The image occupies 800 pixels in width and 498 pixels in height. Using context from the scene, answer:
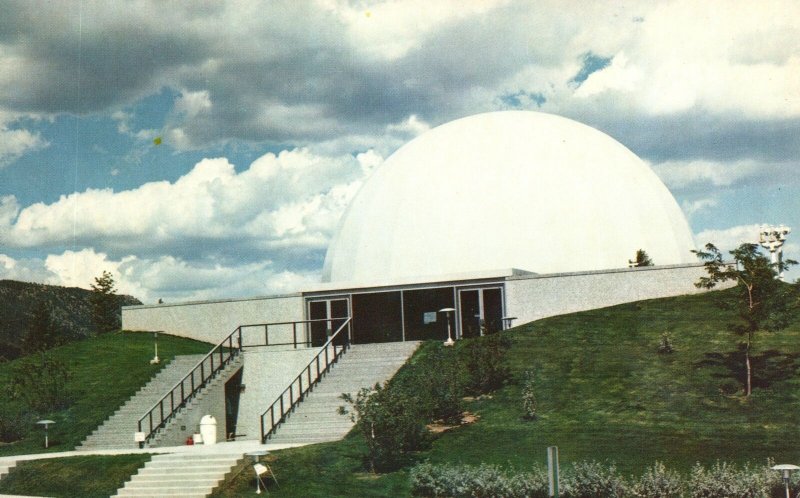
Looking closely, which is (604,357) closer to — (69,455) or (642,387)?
(642,387)

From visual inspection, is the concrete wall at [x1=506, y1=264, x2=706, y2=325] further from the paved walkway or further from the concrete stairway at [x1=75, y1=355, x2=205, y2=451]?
the concrete stairway at [x1=75, y1=355, x2=205, y2=451]

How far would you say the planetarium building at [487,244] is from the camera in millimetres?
33812

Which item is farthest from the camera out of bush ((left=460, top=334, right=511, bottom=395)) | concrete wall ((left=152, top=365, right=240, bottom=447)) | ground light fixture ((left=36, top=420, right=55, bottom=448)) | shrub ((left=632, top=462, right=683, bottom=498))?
concrete wall ((left=152, top=365, right=240, bottom=447))

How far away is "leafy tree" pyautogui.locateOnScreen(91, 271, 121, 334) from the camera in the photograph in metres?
53.3

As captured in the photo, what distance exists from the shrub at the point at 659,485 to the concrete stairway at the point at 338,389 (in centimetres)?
990

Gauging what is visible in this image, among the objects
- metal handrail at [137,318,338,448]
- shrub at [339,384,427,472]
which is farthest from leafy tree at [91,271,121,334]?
shrub at [339,384,427,472]

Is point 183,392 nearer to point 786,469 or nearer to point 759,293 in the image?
point 759,293

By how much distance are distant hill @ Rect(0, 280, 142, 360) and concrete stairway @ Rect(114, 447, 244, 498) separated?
4739 cm

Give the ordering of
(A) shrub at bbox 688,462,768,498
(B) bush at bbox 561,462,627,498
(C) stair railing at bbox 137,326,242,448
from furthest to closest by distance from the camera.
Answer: (C) stair railing at bbox 137,326,242,448 → (B) bush at bbox 561,462,627,498 → (A) shrub at bbox 688,462,768,498

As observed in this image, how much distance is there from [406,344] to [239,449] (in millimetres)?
8594

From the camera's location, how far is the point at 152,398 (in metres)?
31.0

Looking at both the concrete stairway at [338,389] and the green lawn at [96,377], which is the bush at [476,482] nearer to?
the concrete stairway at [338,389]

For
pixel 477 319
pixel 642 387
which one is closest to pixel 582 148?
pixel 477 319

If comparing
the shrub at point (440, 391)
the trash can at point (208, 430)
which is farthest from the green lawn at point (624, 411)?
the trash can at point (208, 430)
